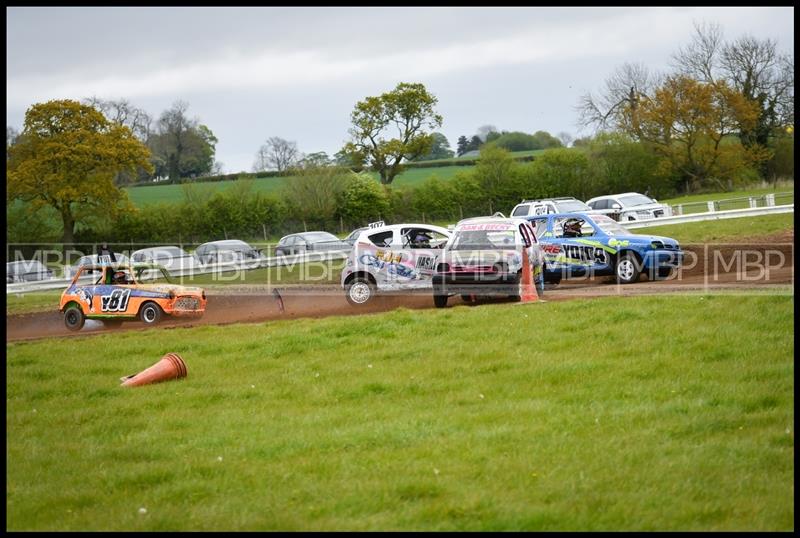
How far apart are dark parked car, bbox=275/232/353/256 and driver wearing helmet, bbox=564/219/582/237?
47.4 feet

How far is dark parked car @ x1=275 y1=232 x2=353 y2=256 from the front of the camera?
36.1 meters

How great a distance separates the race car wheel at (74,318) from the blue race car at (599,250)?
9891 millimetres

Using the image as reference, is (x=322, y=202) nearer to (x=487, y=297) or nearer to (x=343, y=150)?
(x=343, y=150)

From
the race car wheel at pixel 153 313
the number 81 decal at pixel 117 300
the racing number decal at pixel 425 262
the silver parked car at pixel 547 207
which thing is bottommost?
the race car wheel at pixel 153 313

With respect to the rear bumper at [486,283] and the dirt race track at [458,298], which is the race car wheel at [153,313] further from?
the rear bumper at [486,283]

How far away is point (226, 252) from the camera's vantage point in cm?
3553

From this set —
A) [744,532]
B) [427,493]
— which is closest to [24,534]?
[427,493]

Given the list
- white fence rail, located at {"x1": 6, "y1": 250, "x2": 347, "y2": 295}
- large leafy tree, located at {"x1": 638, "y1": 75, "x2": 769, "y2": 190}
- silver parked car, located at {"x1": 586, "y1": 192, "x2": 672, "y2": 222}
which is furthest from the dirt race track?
large leafy tree, located at {"x1": 638, "y1": 75, "x2": 769, "y2": 190}

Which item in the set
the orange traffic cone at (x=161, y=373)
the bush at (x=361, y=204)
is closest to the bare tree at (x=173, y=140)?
the bush at (x=361, y=204)

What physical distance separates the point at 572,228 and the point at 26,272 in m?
19.2

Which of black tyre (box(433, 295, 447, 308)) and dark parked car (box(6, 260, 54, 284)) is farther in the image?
dark parked car (box(6, 260, 54, 284))

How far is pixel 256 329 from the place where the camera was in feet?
55.1

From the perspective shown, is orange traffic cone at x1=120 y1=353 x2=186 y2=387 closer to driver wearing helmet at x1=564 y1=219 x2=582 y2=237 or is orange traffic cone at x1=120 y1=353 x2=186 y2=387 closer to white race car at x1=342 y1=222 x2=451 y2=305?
white race car at x1=342 y1=222 x2=451 y2=305

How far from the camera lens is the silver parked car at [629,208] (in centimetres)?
3878
